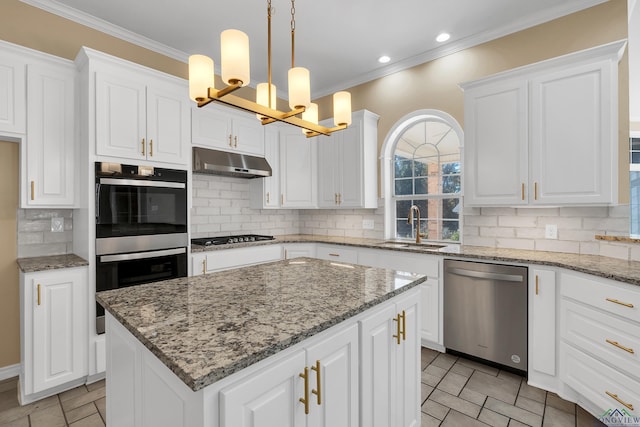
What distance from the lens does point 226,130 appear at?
11.7 feet

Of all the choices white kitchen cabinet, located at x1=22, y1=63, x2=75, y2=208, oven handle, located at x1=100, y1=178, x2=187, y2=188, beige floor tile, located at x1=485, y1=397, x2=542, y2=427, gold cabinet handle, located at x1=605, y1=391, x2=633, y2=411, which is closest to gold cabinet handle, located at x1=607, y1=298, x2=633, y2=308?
gold cabinet handle, located at x1=605, y1=391, x2=633, y2=411

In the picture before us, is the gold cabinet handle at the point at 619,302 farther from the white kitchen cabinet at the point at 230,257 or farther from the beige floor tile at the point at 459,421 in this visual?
the white kitchen cabinet at the point at 230,257

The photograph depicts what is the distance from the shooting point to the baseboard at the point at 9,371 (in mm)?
2494

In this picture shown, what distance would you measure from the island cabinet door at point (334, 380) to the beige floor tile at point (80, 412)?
1.92m

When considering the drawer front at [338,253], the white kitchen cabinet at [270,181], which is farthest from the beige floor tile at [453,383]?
the white kitchen cabinet at [270,181]

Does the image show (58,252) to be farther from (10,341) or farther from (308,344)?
(308,344)

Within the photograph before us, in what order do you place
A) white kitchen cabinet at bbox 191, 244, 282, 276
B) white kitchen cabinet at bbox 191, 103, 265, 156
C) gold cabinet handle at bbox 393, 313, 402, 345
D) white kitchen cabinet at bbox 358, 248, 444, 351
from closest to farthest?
gold cabinet handle at bbox 393, 313, 402, 345
white kitchen cabinet at bbox 358, 248, 444, 351
white kitchen cabinet at bbox 191, 244, 282, 276
white kitchen cabinet at bbox 191, 103, 265, 156

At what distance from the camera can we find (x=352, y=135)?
3918 millimetres

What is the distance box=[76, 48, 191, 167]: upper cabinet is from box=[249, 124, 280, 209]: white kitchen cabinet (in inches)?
46.0

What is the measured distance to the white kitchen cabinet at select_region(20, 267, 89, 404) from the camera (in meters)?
2.18

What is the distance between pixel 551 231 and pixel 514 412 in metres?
1.57

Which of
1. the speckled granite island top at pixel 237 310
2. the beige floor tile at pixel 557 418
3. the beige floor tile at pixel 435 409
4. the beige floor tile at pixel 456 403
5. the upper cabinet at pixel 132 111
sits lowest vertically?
the beige floor tile at pixel 435 409

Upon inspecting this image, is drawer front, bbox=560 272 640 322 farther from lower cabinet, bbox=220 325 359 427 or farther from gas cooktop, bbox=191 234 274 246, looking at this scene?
gas cooktop, bbox=191 234 274 246

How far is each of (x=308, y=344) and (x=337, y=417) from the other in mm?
358
